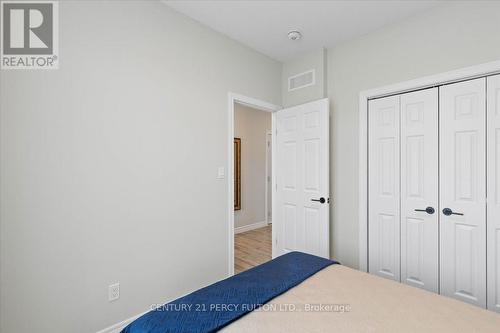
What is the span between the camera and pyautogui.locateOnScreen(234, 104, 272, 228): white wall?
5.06 metres

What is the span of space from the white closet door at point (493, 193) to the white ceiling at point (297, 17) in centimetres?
99

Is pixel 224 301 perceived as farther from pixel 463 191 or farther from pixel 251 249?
pixel 251 249

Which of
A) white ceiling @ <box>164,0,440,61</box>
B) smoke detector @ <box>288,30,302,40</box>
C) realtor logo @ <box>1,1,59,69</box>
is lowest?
realtor logo @ <box>1,1,59,69</box>

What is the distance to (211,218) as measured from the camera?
2535mm

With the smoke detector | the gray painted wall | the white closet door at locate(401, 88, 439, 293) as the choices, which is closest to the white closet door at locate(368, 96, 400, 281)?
the white closet door at locate(401, 88, 439, 293)

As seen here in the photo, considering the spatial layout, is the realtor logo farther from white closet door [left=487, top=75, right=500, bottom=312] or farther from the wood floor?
white closet door [left=487, top=75, right=500, bottom=312]

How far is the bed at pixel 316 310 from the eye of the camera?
1.10 meters

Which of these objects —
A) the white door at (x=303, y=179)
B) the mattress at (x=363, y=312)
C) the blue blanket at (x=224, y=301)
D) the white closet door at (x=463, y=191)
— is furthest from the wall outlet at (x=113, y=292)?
the white closet door at (x=463, y=191)

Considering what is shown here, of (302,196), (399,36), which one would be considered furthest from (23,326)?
(399,36)

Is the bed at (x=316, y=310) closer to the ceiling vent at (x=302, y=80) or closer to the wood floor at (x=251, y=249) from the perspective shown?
the wood floor at (x=251, y=249)

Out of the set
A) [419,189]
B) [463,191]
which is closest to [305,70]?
[419,189]

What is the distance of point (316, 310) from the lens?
1233 mm

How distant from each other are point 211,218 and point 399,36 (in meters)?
2.56

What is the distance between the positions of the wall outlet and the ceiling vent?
2.82m
